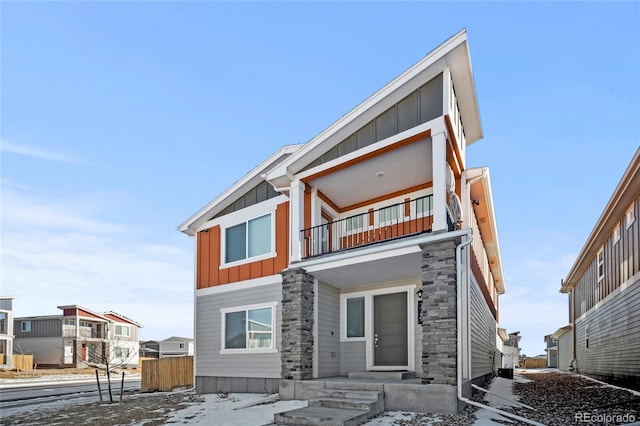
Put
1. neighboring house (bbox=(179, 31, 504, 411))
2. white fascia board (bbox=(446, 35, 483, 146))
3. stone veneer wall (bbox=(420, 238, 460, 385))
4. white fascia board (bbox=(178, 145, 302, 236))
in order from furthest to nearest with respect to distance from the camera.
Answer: white fascia board (bbox=(178, 145, 302, 236)), white fascia board (bbox=(446, 35, 483, 146)), neighboring house (bbox=(179, 31, 504, 411)), stone veneer wall (bbox=(420, 238, 460, 385))

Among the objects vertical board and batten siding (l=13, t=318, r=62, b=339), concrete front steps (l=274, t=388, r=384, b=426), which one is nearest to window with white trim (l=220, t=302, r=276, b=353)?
concrete front steps (l=274, t=388, r=384, b=426)

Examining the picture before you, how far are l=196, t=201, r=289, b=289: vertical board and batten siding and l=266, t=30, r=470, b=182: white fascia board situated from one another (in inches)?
55.7

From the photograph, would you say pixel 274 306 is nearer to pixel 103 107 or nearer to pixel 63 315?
pixel 103 107

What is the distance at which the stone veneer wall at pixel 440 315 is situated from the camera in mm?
8250

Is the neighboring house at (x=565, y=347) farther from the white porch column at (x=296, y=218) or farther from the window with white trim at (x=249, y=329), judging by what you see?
the white porch column at (x=296, y=218)

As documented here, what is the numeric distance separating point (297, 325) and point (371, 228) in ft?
10.6

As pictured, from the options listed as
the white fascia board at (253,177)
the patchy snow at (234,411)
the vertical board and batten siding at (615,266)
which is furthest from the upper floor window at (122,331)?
the vertical board and batten siding at (615,266)

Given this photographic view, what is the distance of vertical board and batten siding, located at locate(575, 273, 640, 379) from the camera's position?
40.3ft

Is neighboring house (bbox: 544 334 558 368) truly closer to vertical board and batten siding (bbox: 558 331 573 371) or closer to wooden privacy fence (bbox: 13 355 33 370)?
vertical board and batten siding (bbox: 558 331 573 371)

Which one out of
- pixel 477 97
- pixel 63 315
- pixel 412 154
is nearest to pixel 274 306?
pixel 412 154

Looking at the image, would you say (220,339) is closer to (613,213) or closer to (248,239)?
(248,239)

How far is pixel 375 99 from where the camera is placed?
1030cm

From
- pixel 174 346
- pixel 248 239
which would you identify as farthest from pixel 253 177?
pixel 174 346

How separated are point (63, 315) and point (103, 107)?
31282mm
